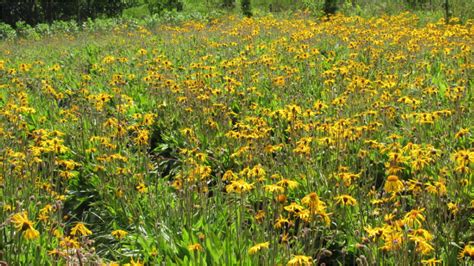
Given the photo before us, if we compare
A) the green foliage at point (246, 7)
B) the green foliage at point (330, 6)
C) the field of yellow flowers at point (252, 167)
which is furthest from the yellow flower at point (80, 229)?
the green foliage at point (246, 7)

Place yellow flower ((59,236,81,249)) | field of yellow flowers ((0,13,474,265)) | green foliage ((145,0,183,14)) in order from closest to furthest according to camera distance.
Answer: yellow flower ((59,236,81,249)), field of yellow flowers ((0,13,474,265)), green foliage ((145,0,183,14))

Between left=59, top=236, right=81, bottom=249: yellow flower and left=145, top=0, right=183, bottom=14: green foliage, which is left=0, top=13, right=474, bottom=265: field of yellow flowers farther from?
left=145, top=0, right=183, bottom=14: green foliage

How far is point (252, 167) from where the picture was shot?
3775mm

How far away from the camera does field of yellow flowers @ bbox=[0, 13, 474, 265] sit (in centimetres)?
267

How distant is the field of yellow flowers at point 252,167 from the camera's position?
267 cm

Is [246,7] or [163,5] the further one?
[163,5]

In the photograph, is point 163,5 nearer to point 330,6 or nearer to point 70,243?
point 330,6

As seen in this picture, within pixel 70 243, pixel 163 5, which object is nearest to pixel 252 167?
pixel 70 243

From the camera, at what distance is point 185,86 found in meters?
5.67

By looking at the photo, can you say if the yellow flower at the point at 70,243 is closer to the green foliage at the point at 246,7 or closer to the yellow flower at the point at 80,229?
the yellow flower at the point at 80,229

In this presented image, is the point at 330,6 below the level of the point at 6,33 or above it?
above

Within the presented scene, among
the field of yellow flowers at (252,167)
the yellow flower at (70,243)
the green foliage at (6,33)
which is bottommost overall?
the green foliage at (6,33)

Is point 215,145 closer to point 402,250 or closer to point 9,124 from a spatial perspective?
point 9,124

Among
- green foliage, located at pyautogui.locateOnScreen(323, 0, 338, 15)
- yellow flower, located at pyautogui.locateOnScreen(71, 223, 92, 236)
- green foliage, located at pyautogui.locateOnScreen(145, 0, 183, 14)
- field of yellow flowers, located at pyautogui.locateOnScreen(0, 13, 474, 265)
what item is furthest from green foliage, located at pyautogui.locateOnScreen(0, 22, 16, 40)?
yellow flower, located at pyautogui.locateOnScreen(71, 223, 92, 236)
